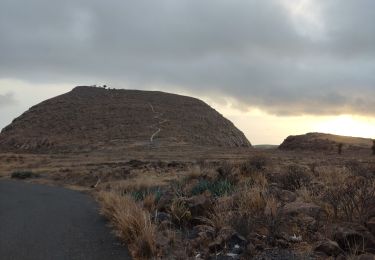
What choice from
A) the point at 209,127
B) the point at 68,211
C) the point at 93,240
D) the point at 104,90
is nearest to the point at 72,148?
the point at 209,127

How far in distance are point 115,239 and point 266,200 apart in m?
3.38

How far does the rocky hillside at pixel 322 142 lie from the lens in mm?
56906

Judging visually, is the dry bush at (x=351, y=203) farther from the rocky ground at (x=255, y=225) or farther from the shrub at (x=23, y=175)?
the shrub at (x=23, y=175)

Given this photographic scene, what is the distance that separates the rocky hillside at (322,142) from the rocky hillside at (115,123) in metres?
12.6

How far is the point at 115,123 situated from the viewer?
78.3 meters

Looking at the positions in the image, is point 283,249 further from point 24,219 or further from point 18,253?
point 24,219

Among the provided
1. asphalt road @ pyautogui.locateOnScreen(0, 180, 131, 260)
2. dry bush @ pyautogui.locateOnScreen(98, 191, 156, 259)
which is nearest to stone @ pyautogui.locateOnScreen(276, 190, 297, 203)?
dry bush @ pyautogui.locateOnScreen(98, 191, 156, 259)

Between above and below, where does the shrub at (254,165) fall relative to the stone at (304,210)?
above

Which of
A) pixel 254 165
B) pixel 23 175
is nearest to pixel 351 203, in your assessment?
pixel 254 165

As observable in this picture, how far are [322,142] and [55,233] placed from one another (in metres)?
50.3

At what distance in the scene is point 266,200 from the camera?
12.0m

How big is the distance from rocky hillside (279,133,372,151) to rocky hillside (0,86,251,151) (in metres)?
12.6

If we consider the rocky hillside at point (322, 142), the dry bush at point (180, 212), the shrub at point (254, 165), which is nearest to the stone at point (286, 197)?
the dry bush at point (180, 212)

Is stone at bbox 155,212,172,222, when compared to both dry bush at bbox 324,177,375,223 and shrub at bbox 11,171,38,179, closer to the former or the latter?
dry bush at bbox 324,177,375,223
